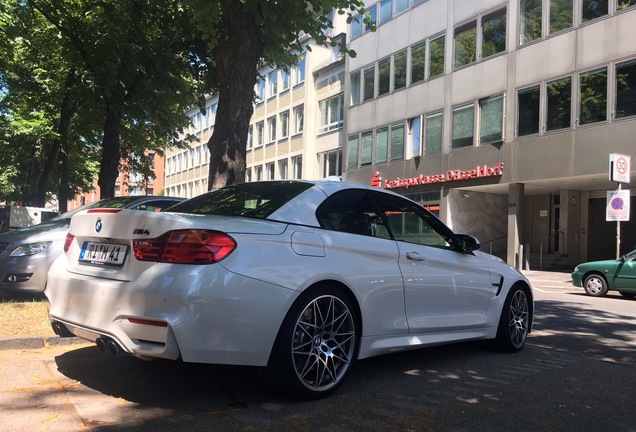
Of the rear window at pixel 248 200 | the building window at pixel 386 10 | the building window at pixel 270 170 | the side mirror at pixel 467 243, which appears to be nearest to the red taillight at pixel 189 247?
the rear window at pixel 248 200

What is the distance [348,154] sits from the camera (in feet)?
104

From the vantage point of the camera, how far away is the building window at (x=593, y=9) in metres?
19.2

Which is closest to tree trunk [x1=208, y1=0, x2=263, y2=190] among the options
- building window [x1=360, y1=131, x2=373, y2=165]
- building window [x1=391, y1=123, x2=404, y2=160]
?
building window [x1=391, y1=123, x2=404, y2=160]

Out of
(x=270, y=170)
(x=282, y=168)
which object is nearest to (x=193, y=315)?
(x=282, y=168)

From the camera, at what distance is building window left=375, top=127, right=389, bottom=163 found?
28.8 metres

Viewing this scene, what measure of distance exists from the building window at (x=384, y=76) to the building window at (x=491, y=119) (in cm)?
663

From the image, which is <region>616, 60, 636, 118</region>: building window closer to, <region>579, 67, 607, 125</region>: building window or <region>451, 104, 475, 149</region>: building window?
<region>579, 67, 607, 125</region>: building window

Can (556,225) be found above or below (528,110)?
below

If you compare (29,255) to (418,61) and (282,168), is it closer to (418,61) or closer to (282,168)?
(418,61)

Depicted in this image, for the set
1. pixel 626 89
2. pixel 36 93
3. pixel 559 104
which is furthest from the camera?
pixel 559 104

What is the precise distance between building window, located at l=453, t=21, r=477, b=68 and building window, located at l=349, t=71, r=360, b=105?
740 cm

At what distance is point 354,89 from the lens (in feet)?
104

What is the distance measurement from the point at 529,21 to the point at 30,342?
2221 centimetres

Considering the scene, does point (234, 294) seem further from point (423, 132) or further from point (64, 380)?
point (423, 132)
